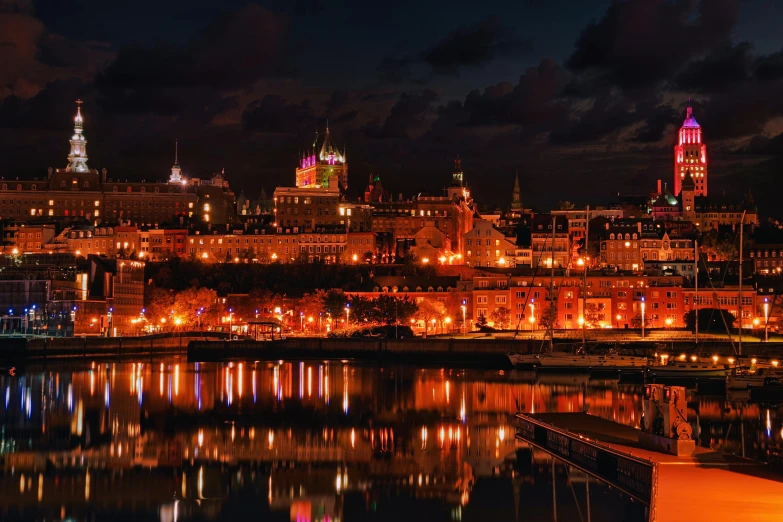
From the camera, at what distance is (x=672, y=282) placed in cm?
8494

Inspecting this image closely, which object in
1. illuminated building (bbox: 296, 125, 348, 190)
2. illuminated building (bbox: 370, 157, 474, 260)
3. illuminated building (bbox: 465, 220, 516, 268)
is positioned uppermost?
illuminated building (bbox: 296, 125, 348, 190)

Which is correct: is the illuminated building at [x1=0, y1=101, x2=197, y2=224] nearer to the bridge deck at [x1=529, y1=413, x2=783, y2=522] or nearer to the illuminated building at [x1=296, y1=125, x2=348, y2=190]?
the illuminated building at [x1=296, y1=125, x2=348, y2=190]

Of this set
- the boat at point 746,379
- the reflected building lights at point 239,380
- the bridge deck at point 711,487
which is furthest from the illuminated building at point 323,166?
the bridge deck at point 711,487

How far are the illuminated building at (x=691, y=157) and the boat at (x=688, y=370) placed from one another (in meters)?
118

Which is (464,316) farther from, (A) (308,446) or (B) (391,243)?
(A) (308,446)

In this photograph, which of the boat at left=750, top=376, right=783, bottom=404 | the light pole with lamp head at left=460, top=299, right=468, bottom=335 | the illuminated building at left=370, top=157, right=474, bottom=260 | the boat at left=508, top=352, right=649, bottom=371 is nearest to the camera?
the boat at left=750, top=376, right=783, bottom=404

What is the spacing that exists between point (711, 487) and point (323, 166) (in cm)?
14264

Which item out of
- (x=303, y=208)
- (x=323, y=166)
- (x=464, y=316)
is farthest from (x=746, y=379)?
(x=323, y=166)

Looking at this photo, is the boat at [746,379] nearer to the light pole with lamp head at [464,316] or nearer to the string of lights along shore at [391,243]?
the string of lights along shore at [391,243]

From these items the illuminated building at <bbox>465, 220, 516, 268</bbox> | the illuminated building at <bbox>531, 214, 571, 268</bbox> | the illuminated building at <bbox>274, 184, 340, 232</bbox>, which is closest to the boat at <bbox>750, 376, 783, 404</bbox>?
the illuminated building at <bbox>531, 214, 571, 268</bbox>

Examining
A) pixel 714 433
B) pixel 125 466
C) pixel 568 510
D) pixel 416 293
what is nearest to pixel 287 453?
pixel 125 466

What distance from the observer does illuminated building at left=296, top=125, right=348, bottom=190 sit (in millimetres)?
161000

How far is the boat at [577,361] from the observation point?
58.5m

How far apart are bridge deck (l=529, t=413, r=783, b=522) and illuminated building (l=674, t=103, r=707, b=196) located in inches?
5836
